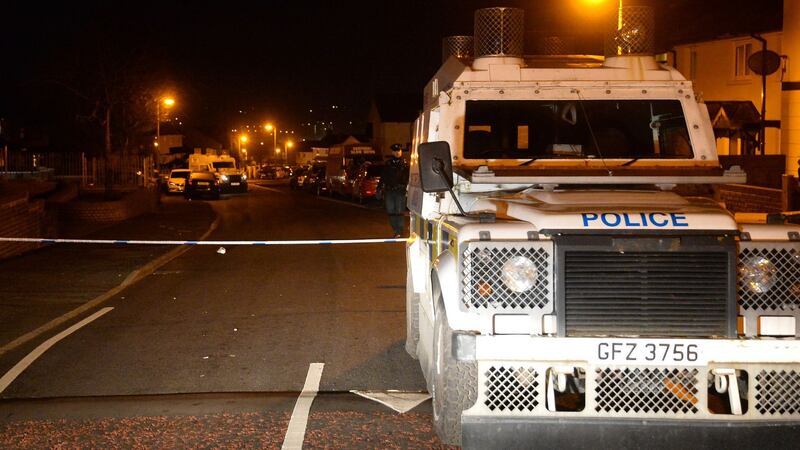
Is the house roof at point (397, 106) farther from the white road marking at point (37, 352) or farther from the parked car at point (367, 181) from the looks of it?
the white road marking at point (37, 352)

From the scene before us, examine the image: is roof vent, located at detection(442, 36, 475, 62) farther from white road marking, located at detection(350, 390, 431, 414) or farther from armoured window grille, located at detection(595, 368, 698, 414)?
armoured window grille, located at detection(595, 368, 698, 414)

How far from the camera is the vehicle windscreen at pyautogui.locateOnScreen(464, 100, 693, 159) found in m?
6.82

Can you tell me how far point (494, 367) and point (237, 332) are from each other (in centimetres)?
537

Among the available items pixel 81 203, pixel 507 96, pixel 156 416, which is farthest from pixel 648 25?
pixel 81 203

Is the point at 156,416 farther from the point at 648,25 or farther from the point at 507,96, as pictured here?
the point at 648,25

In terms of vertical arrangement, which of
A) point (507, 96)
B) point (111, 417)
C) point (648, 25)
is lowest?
point (111, 417)

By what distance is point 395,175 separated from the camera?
1728 cm

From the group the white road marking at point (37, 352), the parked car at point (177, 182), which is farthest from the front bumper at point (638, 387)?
the parked car at point (177, 182)

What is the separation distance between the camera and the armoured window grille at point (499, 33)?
727 centimetres

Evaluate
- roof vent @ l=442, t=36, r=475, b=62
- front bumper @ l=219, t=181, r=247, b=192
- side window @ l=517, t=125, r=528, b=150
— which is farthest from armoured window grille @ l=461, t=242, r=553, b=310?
front bumper @ l=219, t=181, r=247, b=192

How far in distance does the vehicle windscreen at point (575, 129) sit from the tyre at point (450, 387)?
70.8 inches

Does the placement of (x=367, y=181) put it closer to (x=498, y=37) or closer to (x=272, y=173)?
(x=498, y=37)

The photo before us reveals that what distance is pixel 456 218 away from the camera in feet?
18.5

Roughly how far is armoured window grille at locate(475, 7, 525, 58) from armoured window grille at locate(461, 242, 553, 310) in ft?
9.19
